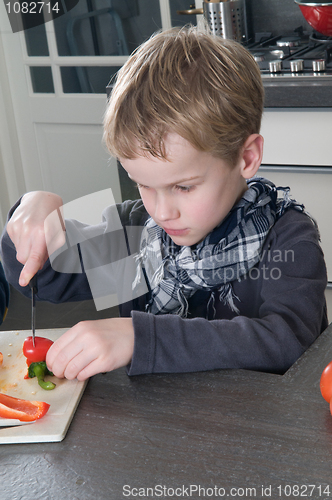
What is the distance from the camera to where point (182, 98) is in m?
0.85

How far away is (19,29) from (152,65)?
2451mm

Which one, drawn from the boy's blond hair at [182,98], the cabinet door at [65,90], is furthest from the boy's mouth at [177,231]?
the cabinet door at [65,90]

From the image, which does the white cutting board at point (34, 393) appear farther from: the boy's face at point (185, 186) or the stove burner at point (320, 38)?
the stove burner at point (320, 38)

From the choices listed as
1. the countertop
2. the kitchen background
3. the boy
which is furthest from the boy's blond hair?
the kitchen background

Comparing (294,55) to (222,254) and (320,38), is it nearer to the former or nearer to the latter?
(320,38)

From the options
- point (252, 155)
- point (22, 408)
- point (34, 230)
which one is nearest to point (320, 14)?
point (252, 155)

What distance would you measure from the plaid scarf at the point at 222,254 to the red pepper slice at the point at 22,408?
1.42 feet

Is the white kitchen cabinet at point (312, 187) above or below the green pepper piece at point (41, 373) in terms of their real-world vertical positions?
below

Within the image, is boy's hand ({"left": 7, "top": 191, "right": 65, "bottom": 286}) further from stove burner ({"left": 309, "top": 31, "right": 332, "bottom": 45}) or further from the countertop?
stove burner ({"left": 309, "top": 31, "right": 332, "bottom": 45})

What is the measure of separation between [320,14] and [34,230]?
4.93ft

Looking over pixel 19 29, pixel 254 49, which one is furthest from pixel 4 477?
pixel 19 29

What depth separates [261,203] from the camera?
1034 mm

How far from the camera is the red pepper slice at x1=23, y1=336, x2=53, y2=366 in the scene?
0.79 meters

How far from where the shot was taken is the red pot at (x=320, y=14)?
1.95 meters
